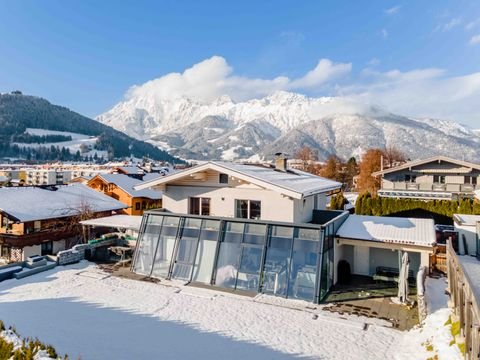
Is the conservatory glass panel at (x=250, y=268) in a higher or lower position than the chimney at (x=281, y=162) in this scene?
lower

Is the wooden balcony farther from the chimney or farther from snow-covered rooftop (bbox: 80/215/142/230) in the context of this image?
the chimney

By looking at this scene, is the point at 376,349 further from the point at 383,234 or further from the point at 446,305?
the point at 383,234

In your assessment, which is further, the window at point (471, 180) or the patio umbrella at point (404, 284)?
the window at point (471, 180)

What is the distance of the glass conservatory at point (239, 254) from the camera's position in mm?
13320

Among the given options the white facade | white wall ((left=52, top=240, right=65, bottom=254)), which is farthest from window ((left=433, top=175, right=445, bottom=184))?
white wall ((left=52, top=240, right=65, bottom=254))

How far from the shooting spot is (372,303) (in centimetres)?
1268

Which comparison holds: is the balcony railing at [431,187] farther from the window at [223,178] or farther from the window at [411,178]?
the window at [223,178]

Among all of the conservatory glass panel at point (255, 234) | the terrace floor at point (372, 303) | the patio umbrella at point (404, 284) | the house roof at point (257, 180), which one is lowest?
the terrace floor at point (372, 303)

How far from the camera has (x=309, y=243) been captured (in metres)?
13.5

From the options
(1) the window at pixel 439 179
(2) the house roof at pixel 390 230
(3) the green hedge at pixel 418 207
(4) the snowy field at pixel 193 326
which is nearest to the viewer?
(4) the snowy field at pixel 193 326

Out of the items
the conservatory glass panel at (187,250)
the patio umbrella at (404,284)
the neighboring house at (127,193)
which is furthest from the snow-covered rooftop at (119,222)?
the neighboring house at (127,193)

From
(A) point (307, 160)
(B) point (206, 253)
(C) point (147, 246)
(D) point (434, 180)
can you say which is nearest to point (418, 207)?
(D) point (434, 180)

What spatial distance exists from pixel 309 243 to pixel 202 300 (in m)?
4.96

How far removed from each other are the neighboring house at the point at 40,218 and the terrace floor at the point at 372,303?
1978 cm
